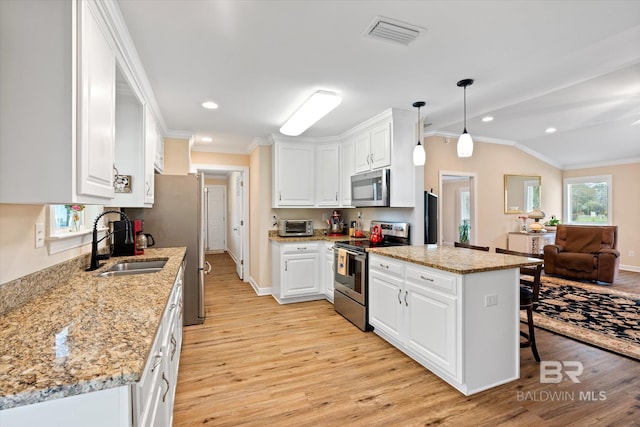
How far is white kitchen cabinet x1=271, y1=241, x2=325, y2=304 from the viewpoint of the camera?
13.9 ft

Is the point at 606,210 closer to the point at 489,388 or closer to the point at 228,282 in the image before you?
the point at 489,388

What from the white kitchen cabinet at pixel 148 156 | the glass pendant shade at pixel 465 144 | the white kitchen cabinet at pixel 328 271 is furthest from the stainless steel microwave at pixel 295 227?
the glass pendant shade at pixel 465 144

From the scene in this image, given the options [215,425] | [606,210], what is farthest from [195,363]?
[606,210]

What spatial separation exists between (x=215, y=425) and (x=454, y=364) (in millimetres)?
1620

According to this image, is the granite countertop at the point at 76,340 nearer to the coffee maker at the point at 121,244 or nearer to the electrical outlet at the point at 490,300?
the coffee maker at the point at 121,244

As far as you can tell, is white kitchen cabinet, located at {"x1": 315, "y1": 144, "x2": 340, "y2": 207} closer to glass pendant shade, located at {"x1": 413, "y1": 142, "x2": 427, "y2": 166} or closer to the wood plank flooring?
glass pendant shade, located at {"x1": 413, "y1": 142, "x2": 427, "y2": 166}

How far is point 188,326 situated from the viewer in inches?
135

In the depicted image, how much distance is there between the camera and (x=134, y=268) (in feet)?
8.19

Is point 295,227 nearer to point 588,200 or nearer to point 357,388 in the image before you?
point 357,388

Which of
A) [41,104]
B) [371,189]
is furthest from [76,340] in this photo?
[371,189]

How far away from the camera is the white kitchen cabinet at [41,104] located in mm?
1101

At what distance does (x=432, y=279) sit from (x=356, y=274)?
3.79 ft

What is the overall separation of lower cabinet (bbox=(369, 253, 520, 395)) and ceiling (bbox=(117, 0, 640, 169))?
5.17 feet

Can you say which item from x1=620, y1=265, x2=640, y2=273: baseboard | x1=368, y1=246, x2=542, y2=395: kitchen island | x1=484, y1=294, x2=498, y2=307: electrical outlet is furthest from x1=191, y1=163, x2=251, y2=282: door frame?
x1=620, y1=265, x2=640, y2=273: baseboard
